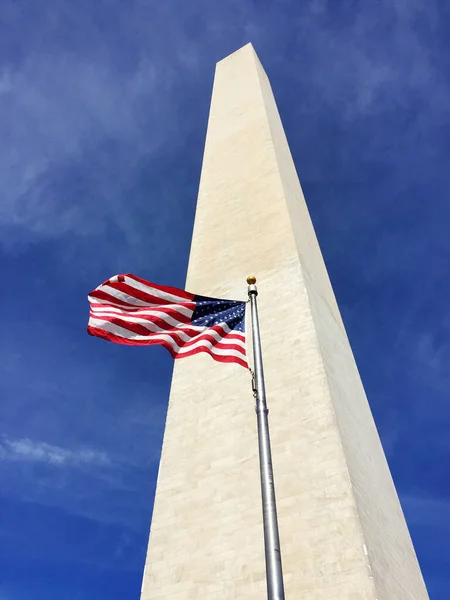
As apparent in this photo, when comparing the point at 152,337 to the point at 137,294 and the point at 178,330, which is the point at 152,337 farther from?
the point at 137,294

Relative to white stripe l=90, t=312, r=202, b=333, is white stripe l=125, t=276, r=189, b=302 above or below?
above

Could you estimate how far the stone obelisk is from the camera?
945 centimetres

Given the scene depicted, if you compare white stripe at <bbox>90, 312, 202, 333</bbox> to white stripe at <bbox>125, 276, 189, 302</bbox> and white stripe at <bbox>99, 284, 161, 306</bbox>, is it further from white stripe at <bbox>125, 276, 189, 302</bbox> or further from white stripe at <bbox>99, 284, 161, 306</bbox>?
white stripe at <bbox>125, 276, 189, 302</bbox>

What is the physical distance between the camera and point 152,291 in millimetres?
10344

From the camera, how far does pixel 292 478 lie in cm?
1053

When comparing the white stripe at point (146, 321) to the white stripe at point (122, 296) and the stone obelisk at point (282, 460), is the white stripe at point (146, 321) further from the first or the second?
→ the stone obelisk at point (282, 460)

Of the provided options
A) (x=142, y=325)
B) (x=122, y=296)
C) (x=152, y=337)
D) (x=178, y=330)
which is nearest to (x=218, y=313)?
(x=178, y=330)

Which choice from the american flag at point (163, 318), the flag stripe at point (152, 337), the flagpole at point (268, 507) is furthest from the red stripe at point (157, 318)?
the flagpole at point (268, 507)

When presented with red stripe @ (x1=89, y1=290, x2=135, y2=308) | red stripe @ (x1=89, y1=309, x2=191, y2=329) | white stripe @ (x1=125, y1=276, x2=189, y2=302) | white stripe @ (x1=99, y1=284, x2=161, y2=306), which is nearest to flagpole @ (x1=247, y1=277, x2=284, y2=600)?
red stripe @ (x1=89, y1=309, x2=191, y2=329)

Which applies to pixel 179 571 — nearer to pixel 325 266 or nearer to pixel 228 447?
pixel 228 447

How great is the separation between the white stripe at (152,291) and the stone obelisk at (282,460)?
353cm

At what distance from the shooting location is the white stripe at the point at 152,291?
10.3 meters

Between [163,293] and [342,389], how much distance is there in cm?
519

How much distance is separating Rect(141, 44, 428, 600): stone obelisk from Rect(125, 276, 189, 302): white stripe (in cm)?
353
